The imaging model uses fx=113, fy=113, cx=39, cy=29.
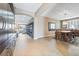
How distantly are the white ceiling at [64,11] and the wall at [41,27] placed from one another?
146mm

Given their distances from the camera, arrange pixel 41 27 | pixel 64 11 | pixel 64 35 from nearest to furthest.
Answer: pixel 64 11, pixel 64 35, pixel 41 27

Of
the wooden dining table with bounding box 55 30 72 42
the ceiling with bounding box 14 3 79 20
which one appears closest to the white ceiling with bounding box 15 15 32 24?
the ceiling with bounding box 14 3 79 20

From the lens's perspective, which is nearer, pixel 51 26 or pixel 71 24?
pixel 71 24

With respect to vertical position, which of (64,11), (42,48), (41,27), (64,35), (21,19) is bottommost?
(42,48)

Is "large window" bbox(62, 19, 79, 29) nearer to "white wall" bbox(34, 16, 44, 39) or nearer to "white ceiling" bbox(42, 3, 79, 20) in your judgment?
"white ceiling" bbox(42, 3, 79, 20)

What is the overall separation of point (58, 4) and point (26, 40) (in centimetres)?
97

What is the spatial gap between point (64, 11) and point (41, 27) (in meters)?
0.59

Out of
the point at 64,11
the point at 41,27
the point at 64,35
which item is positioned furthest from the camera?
the point at 41,27

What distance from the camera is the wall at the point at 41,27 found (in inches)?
93.7

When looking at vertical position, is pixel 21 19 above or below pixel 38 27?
above

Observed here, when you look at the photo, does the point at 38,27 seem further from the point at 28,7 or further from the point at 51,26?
the point at 28,7

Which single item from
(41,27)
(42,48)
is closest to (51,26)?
(41,27)

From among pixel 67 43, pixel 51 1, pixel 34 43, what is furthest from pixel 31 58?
pixel 51 1

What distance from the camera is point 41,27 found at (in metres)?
2.45
